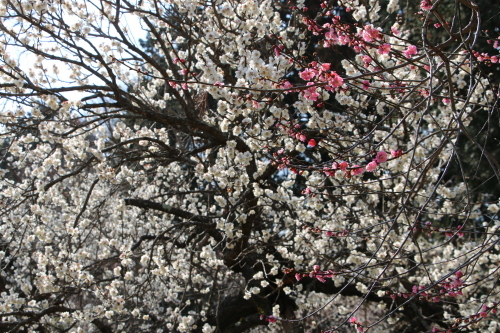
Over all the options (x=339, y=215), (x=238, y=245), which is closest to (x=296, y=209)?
(x=339, y=215)

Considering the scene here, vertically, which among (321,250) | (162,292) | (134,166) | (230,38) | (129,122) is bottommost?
(321,250)

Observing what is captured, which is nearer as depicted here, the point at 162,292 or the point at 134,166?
the point at 134,166

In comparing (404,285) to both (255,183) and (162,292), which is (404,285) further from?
(162,292)

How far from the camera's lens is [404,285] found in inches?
223

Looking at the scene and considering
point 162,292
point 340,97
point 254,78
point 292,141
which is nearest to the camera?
point 254,78

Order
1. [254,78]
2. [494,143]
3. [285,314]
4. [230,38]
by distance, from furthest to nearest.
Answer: [494,143]
[285,314]
[230,38]
[254,78]

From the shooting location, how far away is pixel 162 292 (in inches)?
267

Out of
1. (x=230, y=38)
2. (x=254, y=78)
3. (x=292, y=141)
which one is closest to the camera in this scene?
(x=254, y=78)

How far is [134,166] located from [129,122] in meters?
1.74

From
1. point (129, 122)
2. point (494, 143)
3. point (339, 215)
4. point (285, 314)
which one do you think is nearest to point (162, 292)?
point (285, 314)

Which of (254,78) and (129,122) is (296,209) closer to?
(254,78)

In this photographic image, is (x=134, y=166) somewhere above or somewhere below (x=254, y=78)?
above

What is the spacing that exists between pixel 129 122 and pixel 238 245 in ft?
9.82

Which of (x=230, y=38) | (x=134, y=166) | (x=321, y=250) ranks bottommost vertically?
(x=321, y=250)
